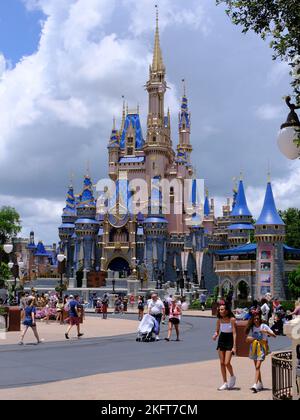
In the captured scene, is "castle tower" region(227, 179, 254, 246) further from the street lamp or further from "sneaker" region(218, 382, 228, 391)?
the street lamp

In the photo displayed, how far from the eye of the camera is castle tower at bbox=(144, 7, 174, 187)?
3428 inches

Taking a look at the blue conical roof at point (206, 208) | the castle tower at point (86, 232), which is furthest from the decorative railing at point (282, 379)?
the blue conical roof at point (206, 208)

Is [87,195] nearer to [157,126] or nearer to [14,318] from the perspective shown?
[157,126]

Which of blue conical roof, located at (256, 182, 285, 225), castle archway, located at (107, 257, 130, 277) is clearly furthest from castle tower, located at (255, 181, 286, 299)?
castle archway, located at (107, 257, 130, 277)

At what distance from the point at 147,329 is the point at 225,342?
10.1 meters

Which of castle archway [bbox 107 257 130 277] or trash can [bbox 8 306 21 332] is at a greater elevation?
castle archway [bbox 107 257 130 277]

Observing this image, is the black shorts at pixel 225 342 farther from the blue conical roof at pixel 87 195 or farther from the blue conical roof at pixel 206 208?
the blue conical roof at pixel 206 208

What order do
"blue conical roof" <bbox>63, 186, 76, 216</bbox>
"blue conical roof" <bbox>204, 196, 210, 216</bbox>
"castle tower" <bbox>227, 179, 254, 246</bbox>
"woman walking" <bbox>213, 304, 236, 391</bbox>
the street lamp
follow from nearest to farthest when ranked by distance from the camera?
1. the street lamp
2. "woman walking" <bbox>213, 304, 236, 391</bbox>
3. "castle tower" <bbox>227, 179, 254, 246</bbox>
4. "blue conical roof" <bbox>204, 196, 210, 216</bbox>
5. "blue conical roof" <bbox>63, 186, 76, 216</bbox>

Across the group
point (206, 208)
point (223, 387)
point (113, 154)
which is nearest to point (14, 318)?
point (223, 387)

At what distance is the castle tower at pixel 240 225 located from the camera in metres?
75.8

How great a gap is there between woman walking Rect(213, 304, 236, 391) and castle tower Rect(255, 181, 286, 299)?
47.1 m

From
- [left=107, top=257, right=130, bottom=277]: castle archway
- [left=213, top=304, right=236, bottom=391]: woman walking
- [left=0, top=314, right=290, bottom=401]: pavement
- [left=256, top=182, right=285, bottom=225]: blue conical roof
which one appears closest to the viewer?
[left=0, top=314, right=290, bottom=401]: pavement

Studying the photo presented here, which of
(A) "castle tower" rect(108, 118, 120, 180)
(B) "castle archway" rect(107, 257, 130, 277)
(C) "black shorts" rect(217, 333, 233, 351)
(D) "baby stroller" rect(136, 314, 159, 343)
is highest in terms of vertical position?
(A) "castle tower" rect(108, 118, 120, 180)

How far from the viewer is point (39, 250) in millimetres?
109125
